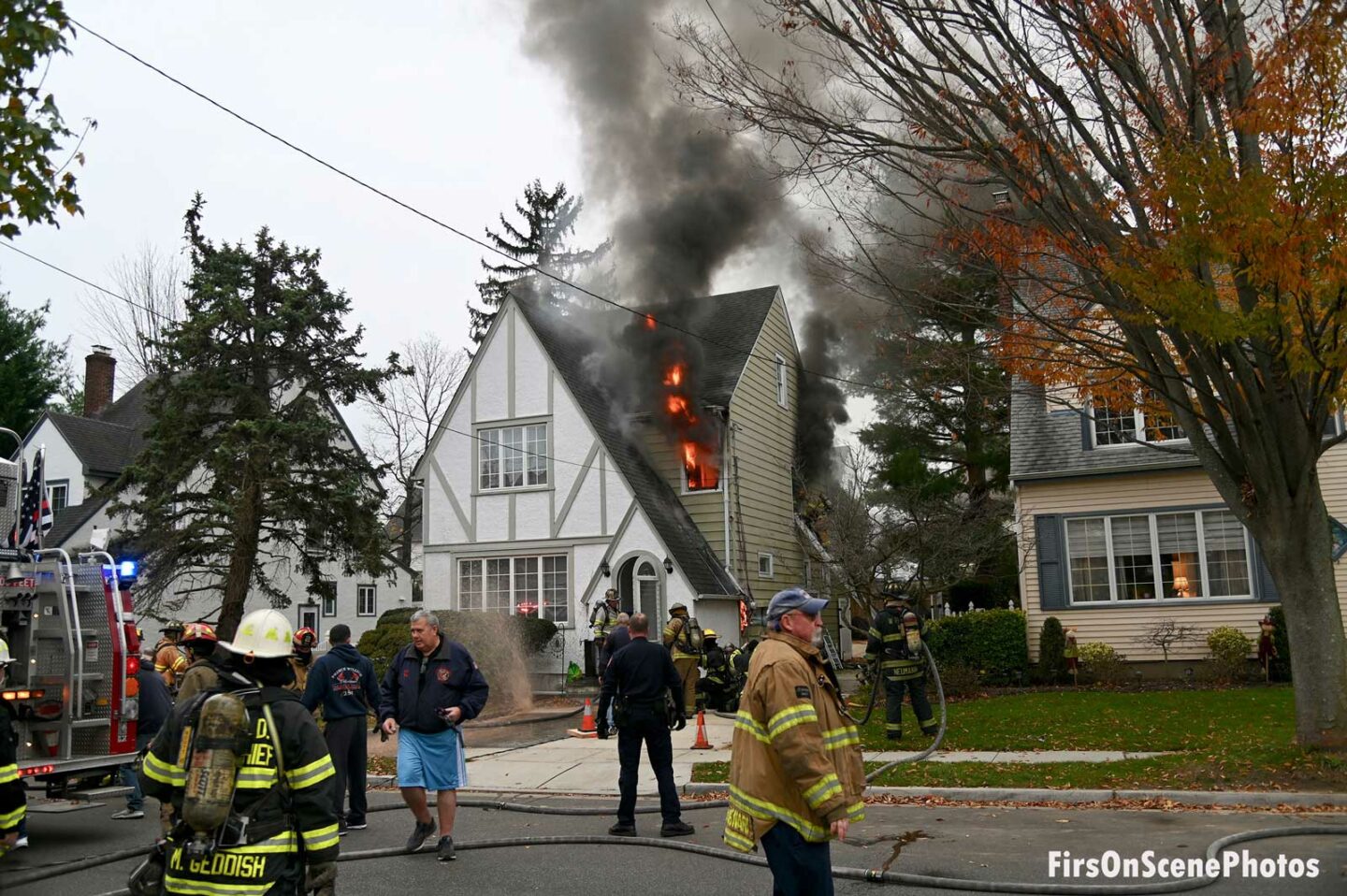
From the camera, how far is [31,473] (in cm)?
1002

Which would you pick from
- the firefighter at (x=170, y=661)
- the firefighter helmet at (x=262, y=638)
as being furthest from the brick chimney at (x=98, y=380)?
the firefighter helmet at (x=262, y=638)

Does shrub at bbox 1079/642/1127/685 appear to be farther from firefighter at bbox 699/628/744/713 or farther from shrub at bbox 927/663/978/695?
firefighter at bbox 699/628/744/713

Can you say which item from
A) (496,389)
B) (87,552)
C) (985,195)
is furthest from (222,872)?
(496,389)

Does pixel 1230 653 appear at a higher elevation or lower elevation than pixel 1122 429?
lower

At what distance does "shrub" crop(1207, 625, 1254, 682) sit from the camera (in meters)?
17.5

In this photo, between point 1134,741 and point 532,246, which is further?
point 532,246

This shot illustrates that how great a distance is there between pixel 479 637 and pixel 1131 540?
459 inches

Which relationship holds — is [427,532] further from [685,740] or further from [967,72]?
[967,72]

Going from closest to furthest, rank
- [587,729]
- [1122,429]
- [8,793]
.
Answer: [8,793] → [587,729] → [1122,429]

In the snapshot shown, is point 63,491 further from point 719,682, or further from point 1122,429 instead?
point 1122,429

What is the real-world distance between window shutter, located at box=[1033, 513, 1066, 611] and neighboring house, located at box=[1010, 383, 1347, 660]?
0.02 metres

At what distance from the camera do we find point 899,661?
1202 centimetres

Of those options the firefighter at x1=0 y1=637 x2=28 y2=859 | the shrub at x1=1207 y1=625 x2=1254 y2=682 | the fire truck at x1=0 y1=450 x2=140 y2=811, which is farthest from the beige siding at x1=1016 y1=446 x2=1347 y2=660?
the firefighter at x1=0 y1=637 x2=28 y2=859

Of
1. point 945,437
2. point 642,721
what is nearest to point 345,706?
point 642,721
